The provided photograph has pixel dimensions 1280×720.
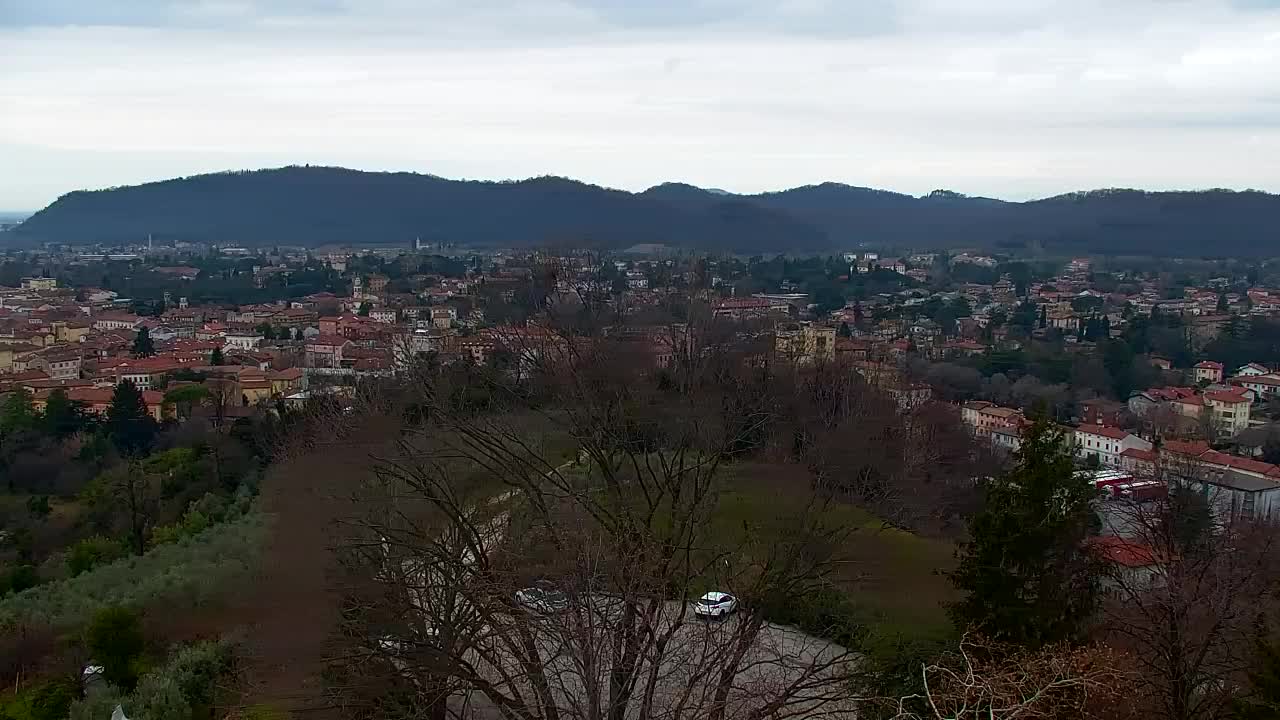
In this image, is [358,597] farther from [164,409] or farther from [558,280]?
[164,409]

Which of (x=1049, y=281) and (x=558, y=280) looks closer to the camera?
(x=558, y=280)

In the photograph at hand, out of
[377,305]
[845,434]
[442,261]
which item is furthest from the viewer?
[442,261]

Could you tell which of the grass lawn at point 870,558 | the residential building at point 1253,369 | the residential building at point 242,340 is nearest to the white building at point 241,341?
the residential building at point 242,340

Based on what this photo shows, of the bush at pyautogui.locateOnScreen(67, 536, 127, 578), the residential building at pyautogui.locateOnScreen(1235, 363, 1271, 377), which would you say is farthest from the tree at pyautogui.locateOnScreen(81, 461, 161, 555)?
the residential building at pyautogui.locateOnScreen(1235, 363, 1271, 377)

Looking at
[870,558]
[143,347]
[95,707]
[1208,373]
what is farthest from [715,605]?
[1208,373]

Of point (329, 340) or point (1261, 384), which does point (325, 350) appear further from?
point (1261, 384)

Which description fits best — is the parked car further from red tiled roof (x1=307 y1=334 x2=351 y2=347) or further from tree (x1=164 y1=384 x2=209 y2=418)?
red tiled roof (x1=307 y1=334 x2=351 y2=347)

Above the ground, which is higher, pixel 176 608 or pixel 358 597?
pixel 358 597

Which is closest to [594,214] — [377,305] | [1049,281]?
[377,305]
